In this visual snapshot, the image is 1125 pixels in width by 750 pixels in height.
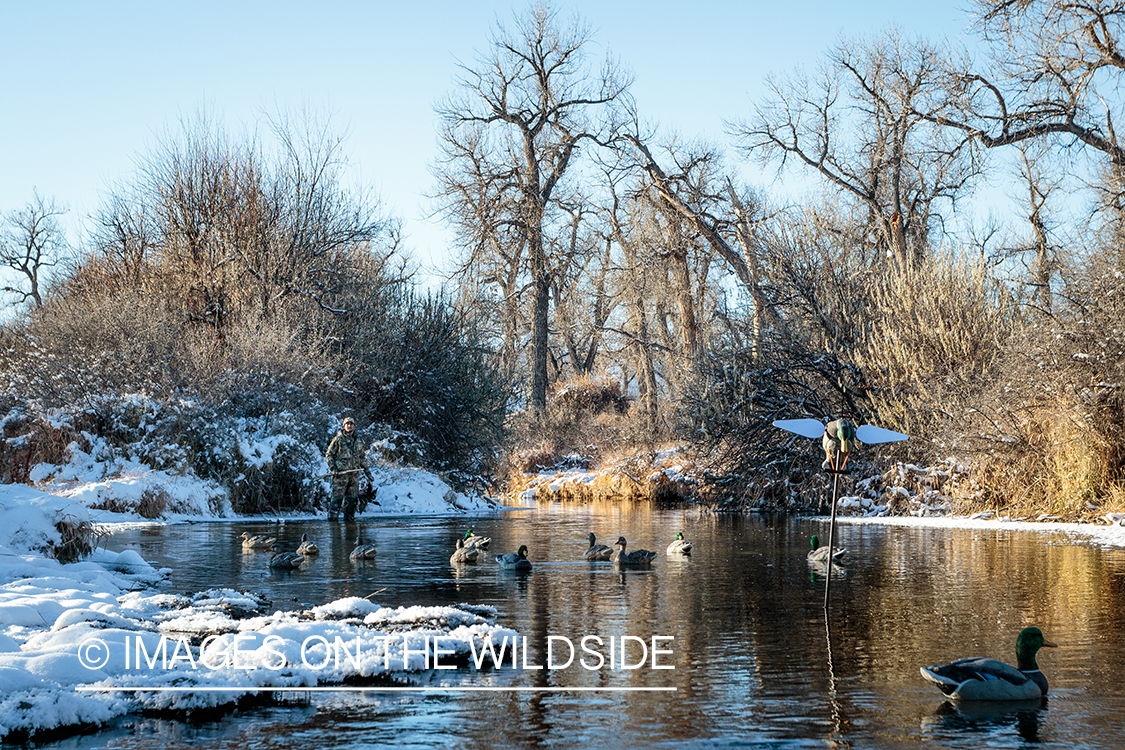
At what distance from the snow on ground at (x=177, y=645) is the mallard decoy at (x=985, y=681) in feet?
10.4

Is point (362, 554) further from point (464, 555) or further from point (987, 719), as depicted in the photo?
point (987, 719)

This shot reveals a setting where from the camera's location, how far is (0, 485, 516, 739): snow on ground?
Answer: 600 centimetres

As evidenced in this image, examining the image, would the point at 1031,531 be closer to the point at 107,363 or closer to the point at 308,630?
the point at 308,630

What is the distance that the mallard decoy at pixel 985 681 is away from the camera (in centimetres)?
635

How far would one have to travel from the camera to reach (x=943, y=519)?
68.1ft

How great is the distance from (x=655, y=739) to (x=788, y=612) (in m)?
4.44

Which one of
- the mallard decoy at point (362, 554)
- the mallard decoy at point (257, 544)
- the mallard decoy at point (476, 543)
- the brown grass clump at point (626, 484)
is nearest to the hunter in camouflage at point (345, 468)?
the mallard decoy at point (257, 544)

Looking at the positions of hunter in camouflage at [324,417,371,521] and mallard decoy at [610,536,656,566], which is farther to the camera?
hunter in camouflage at [324,417,371,521]

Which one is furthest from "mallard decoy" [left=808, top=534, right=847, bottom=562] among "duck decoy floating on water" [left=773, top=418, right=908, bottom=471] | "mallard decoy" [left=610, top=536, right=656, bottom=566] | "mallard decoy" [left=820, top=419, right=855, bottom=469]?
"mallard decoy" [left=820, top=419, right=855, bottom=469]

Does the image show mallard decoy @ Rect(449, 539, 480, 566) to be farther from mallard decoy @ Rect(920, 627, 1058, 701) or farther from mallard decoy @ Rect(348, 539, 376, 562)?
mallard decoy @ Rect(920, 627, 1058, 701)

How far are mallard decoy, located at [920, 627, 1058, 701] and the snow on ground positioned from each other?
3.16m

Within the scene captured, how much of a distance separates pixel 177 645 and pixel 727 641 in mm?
4222

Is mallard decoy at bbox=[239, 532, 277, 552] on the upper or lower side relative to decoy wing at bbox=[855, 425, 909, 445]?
lower

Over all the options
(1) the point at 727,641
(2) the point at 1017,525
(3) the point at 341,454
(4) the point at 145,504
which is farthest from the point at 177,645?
(2) the point at 1017,525
